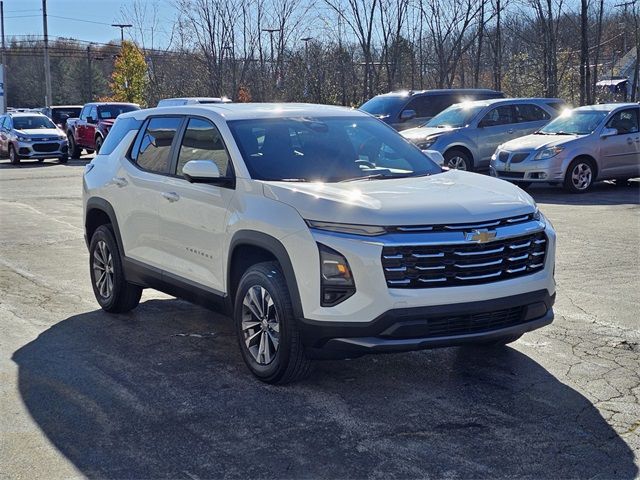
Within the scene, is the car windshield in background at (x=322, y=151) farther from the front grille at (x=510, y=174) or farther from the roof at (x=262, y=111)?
the front grille at (x=510, y=174)

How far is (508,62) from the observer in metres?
31.5

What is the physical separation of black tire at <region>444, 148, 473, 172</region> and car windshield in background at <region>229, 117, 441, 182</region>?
1112cm

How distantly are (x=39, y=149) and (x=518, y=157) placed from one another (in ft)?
56.2

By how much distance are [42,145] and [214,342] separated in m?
22.8

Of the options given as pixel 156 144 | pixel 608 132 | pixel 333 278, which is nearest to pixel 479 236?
pixel 333 278

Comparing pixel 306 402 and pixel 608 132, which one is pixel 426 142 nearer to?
pixel 608 132

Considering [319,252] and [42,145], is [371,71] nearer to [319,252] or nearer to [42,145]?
[42,145]

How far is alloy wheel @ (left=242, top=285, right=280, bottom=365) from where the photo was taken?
538 cm

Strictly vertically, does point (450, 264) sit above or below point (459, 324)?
above

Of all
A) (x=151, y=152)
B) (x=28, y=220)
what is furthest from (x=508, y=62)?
(x=151, y=152)

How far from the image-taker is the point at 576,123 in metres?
16.2

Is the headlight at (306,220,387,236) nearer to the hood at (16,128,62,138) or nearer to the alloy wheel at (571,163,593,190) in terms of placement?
the alloy wheel at (571,163,593,190)

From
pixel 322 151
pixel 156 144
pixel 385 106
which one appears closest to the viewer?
pixel 322 151

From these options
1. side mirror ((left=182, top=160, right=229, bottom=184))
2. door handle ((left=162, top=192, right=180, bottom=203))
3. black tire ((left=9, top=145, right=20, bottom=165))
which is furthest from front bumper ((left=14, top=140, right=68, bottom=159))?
side mirror ((left=182, top=160, right=229, bottom=184))
